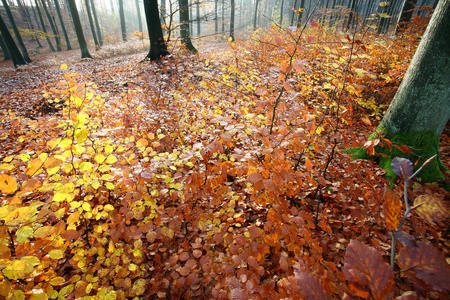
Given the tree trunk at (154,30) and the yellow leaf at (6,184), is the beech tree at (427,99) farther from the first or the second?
the tree trunk at (154,30)

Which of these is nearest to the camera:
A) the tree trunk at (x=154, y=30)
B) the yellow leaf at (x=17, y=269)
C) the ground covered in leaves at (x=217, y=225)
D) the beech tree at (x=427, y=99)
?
the yellow leaf at (x=17, y=269)

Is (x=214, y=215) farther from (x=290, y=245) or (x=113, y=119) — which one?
(x=113, y=119)

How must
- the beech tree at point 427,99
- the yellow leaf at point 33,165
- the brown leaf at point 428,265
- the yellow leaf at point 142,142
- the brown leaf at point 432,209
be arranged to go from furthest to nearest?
the beech tree at point 427,99 < the yellow leaf at point 142,142 < the yellow leaf at point 33,165 < the brown leaf at point 432,209 < the brown leaf at point 428,265

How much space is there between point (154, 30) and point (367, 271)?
30.3ft

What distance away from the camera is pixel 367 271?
628 mm

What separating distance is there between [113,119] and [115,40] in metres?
26.4

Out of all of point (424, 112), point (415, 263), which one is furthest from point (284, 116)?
point (415, 263)

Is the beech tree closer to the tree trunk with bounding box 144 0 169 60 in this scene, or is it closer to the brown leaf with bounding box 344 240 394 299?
the brown leaf with bounding box 344 240 394 299

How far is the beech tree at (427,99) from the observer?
7.84 feet

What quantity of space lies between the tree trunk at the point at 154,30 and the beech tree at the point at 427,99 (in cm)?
774

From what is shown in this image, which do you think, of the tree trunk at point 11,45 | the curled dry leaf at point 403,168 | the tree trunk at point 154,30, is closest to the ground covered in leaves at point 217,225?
the curled dry leaf at point 403,168

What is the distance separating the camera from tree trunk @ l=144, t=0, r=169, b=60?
24.0ft

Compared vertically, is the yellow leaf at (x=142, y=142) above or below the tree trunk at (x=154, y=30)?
below

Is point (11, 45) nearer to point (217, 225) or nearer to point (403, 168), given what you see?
point (217, 225)
